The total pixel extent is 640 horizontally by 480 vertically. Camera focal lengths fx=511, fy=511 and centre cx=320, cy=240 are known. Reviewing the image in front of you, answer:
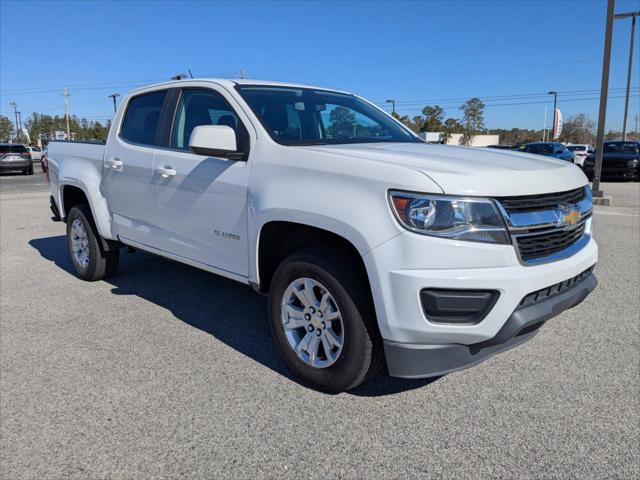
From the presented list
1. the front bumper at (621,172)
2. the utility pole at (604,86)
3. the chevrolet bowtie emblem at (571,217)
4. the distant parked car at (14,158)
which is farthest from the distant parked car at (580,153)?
the distant parked car at (14,158)

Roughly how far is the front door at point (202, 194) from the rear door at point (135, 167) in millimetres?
203

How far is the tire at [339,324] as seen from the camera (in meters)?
2.75

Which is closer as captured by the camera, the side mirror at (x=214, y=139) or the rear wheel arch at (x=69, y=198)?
the side mirror at (x=214, y=139)

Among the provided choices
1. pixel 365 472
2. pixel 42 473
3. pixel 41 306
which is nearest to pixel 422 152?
pixel 365 472

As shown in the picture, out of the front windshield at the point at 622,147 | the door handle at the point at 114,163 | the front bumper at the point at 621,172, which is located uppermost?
the door handle at the point at 114,163

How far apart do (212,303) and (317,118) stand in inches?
78.5

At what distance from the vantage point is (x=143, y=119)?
4.67m

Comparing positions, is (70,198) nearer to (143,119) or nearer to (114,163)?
(114,163)

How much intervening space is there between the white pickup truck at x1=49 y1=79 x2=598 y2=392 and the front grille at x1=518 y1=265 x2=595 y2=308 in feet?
0.04

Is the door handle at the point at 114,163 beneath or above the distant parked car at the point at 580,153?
above

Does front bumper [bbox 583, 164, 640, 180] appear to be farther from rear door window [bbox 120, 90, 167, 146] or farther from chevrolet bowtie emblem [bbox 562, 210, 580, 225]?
rear door window [bbox 120, 90, 167, 146]

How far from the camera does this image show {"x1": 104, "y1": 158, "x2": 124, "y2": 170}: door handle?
15.3 ft

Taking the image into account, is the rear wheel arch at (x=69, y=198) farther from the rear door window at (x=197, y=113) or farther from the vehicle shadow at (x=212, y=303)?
the rear door window at (x=197, y=113)

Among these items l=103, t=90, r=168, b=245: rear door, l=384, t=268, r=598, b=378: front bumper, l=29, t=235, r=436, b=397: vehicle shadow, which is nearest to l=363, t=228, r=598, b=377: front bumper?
l=384, t=268, r=598, b=378: front bumper
